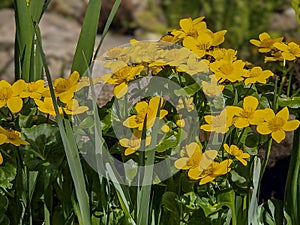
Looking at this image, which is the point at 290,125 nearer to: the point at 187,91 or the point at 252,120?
the point at 252,120

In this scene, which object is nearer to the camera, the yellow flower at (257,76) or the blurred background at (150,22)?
the yellow flower at (257,76)

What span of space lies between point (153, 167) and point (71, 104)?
0.19 m

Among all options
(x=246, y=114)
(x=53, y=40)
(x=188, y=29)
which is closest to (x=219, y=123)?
(x=246, y=114)

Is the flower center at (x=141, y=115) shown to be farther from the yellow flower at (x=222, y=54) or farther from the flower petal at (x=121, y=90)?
the yellow flower at (x=222, y=54)

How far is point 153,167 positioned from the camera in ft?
4.59

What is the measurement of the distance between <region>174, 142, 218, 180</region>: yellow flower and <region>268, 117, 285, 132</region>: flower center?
108 millimetres

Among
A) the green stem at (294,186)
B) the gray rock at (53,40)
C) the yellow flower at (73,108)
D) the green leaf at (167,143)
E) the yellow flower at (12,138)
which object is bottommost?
the gray rock at (53,40)

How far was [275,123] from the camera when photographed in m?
1.37

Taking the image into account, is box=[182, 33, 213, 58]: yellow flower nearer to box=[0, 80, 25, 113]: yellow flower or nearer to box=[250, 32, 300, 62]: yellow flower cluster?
box=[250, 32, 300, 62]: yellow flower cluster

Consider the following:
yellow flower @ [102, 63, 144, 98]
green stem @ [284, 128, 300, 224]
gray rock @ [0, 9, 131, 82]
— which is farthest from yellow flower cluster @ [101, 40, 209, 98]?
gray rock @ [0, 9, 131, 82]

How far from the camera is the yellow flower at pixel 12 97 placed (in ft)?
4.57

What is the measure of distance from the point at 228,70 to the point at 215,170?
0.19m

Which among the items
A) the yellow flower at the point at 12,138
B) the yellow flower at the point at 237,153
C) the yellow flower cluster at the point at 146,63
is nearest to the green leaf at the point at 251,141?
the yellow flower at the point at 237,153

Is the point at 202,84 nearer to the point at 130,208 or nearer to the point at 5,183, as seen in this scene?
the point at 130,208
